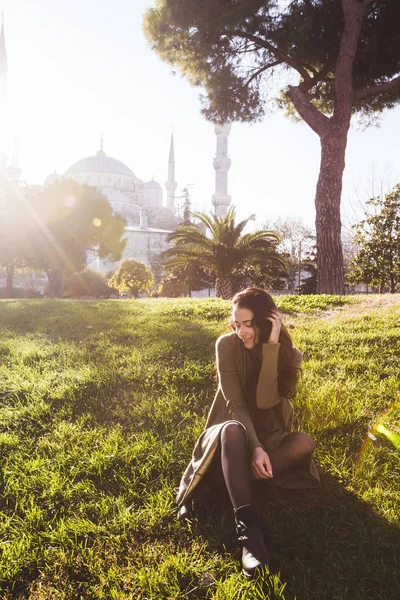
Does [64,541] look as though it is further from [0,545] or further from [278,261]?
[278,261]

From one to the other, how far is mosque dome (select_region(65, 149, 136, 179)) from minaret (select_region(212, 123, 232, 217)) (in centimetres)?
3030

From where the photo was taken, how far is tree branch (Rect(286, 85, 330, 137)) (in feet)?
41.0

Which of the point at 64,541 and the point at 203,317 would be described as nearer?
the point at 64,541

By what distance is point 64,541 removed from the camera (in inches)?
107

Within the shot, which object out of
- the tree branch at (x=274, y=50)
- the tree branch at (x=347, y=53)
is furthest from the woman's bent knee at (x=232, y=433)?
the tree branch at (x=274, y=50)

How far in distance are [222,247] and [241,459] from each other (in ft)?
43.5

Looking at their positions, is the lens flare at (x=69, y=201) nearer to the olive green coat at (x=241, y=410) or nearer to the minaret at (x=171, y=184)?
the olive green coat at (x=241, y=410)

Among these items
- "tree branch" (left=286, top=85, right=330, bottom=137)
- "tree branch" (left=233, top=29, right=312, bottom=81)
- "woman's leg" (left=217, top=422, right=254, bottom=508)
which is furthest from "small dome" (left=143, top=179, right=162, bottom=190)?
"woman's leg" (left=217, top=422, right=254, bottom=508)

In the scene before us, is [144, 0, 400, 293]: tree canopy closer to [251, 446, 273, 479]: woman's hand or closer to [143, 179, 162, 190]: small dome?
[251, 446, 273, 479]: woman's hand

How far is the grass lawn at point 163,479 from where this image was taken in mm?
2391

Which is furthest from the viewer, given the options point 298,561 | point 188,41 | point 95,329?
point 188,41

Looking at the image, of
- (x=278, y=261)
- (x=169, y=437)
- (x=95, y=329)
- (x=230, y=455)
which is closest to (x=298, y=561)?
(x=230, y=455)

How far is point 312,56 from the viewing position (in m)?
13.6

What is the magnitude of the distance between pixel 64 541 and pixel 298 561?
1.45 metres
